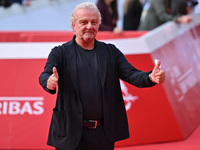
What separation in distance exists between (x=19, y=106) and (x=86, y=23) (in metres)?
1.95

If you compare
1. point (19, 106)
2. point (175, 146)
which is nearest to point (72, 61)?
point (19, 106)

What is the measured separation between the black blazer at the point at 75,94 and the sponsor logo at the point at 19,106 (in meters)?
1.59

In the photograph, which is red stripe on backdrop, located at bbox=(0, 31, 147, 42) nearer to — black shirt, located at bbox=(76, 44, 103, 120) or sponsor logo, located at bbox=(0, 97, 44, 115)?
sponsor logo, located at bbox=(0, 97, 44, 115)

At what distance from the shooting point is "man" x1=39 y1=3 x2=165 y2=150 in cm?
272

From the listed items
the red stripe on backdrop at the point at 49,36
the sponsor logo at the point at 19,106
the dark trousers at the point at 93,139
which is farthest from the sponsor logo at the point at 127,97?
the dark trousers at the point at 93,139

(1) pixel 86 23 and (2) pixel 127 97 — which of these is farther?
(2) pixel 127 97

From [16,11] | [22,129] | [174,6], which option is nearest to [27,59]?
[22,129]

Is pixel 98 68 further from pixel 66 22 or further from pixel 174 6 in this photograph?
pixel 66 22

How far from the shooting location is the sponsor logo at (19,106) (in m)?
4.40

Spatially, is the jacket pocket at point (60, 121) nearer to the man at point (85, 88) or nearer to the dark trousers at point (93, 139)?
the man at point (85, 88)

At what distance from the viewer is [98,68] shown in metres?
2.77

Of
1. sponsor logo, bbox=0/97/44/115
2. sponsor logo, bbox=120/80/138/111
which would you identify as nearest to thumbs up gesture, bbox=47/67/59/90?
sponsor logo, bbox=0/97/44/115

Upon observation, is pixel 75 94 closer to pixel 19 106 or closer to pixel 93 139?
pixel 93 139

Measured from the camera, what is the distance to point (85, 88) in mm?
2725
